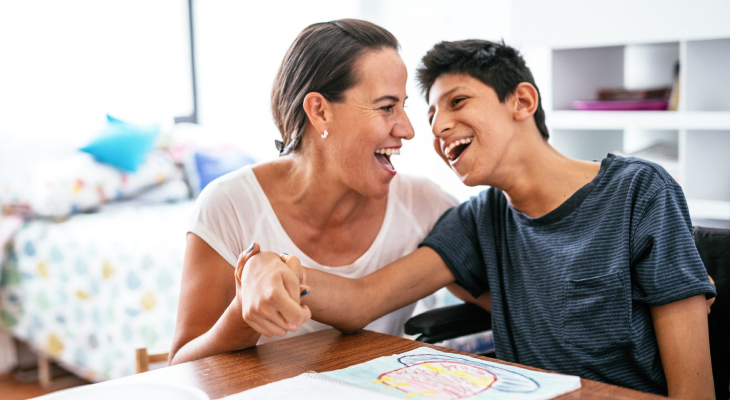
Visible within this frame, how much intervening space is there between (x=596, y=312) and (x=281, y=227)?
26.2 inches

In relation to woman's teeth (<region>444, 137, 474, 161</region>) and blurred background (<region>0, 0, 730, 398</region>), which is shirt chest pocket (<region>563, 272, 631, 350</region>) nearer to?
woman's teeth (<region>444, 137, 474, 161</region>)

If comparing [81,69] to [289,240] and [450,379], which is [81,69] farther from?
[450,379]

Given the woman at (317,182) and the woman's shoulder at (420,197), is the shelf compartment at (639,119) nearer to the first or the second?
the woman's shoulder at (420,197)

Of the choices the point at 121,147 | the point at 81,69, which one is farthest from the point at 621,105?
the point at 81,69

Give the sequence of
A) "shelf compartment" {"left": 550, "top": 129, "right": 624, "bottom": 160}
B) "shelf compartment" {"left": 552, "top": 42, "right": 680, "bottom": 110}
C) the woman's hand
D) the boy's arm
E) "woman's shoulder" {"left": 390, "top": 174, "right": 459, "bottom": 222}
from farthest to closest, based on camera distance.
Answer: "shelf compartment" {"left": 550, "top": 129, "right": 624, "bottom": 160}, "shelf compartment" {"left": 552, "top": 42, "right": 680, "bottom": 110}, "woman's shoulder" {"left": 390, "top": 174, "right": 459, "bottom": 222}, the boy's arm, the woman's hand

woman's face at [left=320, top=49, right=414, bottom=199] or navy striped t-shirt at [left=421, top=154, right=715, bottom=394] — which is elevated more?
woman's face at [left=320, top=49, right=414, bottom=199]

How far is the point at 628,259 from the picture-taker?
1354 millimetres

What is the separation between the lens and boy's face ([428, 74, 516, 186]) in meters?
1.54

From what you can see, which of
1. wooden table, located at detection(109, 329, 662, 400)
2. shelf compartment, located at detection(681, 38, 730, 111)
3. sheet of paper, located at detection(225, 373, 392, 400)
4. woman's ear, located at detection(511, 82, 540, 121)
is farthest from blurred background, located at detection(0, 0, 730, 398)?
sheet of paper, located at detection(225, 373, 392, 400)

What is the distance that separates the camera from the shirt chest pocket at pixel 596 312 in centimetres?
136

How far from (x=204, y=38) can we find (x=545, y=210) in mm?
3534

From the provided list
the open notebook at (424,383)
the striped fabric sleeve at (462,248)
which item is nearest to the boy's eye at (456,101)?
the striped fabric sleeve at (462,248)

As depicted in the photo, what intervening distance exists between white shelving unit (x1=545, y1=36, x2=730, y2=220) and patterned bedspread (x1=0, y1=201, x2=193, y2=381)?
160cm

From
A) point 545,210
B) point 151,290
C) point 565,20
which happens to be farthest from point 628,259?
point 151,290
